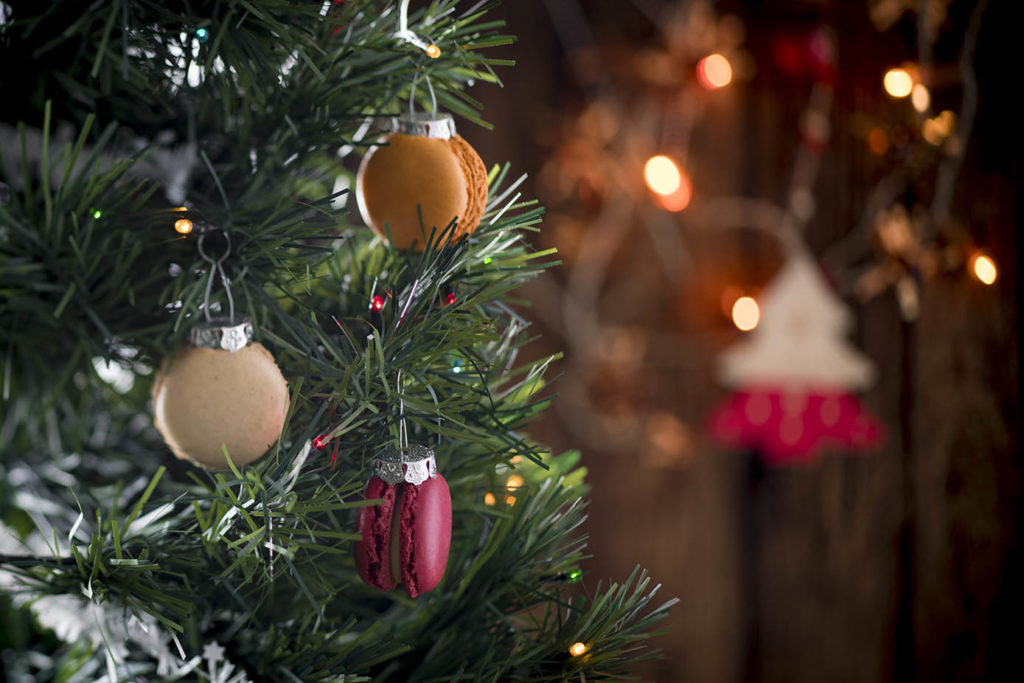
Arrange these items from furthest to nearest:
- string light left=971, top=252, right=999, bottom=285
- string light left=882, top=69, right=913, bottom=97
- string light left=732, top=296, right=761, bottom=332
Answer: string light left=732, top=296, right=761, bottom=332, string light left=882, top=69, right=913, bottom=97, string light left=971, top=252, right=999, bottom=285

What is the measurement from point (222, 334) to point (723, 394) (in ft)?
2.79

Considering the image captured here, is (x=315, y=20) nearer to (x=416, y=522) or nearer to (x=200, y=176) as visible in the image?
(x=200, y=176)

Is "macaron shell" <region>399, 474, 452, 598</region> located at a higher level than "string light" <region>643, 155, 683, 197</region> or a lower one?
lower

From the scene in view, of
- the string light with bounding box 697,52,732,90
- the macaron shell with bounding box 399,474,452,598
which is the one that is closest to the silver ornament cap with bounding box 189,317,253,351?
the macaron shell with bounding box 399,474,452,598

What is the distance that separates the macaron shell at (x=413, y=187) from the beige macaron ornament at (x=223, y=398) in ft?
0.28

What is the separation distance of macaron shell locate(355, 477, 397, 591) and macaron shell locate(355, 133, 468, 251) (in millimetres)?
114

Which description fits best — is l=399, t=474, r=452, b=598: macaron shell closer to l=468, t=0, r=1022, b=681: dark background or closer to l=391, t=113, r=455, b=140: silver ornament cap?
l=391, t=113, r=455, b=140: silver ornament cap

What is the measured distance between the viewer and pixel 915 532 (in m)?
1.04

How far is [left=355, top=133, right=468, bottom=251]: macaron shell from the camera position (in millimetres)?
394

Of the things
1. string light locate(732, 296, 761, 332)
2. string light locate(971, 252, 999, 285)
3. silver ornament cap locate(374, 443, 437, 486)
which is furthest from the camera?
string light locate(732, 296, 761, 332)

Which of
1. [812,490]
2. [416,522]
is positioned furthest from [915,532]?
[416,522]

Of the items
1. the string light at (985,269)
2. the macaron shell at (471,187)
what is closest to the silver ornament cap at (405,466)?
the macaron shell at (471,187)

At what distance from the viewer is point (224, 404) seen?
1.22 feet

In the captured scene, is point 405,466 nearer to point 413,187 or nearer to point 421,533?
point 421,533
